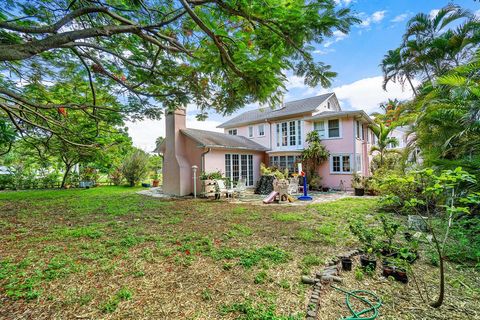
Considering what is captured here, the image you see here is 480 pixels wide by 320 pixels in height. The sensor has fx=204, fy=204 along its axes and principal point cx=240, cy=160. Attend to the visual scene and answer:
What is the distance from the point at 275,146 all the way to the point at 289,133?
1560 mm

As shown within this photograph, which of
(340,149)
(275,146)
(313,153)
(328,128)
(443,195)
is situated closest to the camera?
(443,195)

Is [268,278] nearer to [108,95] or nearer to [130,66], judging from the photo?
[130,66]

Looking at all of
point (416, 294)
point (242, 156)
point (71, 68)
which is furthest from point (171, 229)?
point (242, 156)

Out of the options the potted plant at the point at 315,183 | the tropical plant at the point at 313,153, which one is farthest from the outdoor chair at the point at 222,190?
the tropical plant at the point at 313,153

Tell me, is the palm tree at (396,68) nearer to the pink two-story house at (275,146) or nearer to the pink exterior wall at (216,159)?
the pink two-story house at (275,146)

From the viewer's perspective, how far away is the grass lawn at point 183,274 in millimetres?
2436

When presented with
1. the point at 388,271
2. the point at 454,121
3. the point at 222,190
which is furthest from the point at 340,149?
the point at 388,271

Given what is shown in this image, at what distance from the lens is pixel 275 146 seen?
17.0m

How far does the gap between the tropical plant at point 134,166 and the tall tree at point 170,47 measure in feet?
38.3

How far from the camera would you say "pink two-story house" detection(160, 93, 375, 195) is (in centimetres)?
1280

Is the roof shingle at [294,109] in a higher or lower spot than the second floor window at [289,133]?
higher

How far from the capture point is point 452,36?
9.88 metres

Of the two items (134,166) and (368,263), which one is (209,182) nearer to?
(368,263)

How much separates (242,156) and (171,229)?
32.7ft
